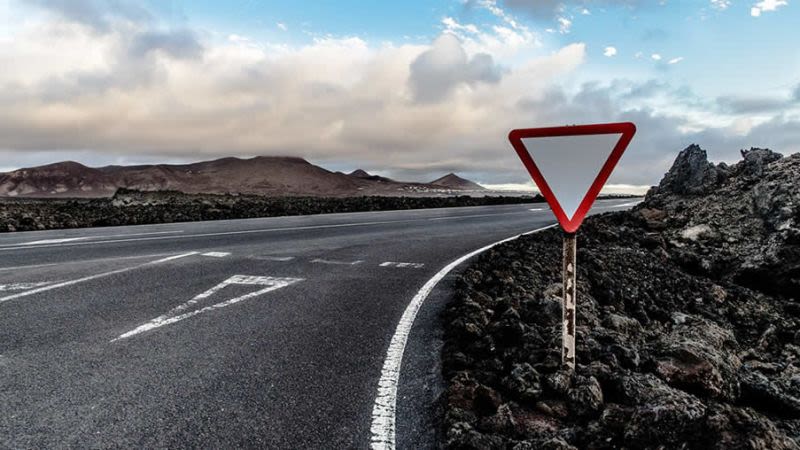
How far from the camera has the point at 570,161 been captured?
10.6ft

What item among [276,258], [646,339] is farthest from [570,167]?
[276,258]

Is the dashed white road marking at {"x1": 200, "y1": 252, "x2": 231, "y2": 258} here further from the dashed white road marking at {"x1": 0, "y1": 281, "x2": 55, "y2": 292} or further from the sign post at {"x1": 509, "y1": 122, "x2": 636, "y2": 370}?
the sign post at {"x1": 509, "y1": 122, "x2": 636, "y2": 370}

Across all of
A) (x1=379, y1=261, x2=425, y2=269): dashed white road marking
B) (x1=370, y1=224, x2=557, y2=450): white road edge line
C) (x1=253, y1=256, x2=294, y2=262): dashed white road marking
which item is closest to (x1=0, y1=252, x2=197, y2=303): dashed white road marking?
(x1=253, y1=256, x2=294, y2=262): dashed white road marking

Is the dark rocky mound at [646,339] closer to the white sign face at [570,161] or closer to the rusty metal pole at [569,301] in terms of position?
the rusty metal pole at [569,301]

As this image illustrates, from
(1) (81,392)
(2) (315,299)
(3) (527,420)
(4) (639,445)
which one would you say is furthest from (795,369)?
(1) (81,392)

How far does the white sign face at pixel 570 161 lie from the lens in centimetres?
315

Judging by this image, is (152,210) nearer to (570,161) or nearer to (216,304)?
(216,304)

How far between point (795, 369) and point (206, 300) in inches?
238

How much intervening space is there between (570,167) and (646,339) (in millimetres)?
2347

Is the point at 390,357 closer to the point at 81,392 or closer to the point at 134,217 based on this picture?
the point at 81,392

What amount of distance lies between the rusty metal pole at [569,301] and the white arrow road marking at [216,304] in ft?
12.2

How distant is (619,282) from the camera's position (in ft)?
21.7

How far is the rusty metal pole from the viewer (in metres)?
3.23

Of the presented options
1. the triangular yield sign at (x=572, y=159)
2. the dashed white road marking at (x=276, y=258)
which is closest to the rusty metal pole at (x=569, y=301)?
the triangular yield sign at (x=572, y=159)
